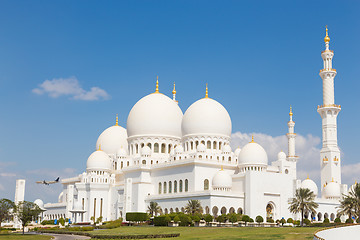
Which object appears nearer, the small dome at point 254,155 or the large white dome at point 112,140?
the small dome at point 254,155

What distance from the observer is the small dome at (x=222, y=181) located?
193ft

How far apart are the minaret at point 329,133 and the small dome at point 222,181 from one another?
65.2 ft

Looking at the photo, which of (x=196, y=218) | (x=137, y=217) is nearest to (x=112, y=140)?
(x=137, y=217)

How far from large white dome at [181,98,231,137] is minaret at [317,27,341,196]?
14.7 meters

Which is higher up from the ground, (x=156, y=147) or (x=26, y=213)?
(x=156, y=147)

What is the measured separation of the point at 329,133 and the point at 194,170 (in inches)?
912

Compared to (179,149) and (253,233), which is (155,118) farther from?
(253,233)

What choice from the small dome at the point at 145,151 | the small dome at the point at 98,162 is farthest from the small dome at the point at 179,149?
the small dome at the point at 98,162

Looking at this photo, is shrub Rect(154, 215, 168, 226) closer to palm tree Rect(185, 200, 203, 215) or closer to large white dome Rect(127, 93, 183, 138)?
palm tree Rect(185, 200, 203, 215)

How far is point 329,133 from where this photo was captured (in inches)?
2803

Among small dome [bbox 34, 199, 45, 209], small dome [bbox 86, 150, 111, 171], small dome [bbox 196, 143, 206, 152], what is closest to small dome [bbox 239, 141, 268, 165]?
small dome [bbox 196, 143, 206, 152]

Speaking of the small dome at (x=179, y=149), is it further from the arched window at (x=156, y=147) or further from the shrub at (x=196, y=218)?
the shrub at (x=196, y=218)

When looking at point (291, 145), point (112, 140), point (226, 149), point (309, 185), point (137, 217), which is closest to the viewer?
point (137, 217)

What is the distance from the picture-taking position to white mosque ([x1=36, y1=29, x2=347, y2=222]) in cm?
5959
